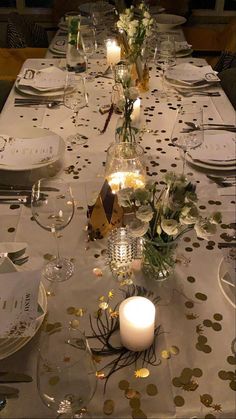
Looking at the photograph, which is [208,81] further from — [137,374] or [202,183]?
[137,374]

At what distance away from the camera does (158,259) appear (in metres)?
1.00

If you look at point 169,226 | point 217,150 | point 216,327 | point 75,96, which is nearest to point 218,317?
point 216,327

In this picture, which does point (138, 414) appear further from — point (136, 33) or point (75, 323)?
point (136, 33)

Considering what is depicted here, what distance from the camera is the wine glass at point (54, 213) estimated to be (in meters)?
1.05

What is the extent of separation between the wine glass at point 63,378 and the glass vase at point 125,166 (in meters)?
0.56

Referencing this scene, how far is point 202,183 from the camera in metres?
1.37

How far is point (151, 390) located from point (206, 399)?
10 cm

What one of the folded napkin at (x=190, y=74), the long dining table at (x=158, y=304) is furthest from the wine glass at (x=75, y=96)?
the folded napkin at (x=190, y=74)

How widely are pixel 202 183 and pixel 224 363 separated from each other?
2.07 feet


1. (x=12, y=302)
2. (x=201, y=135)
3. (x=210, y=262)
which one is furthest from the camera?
(x=201, y=135)

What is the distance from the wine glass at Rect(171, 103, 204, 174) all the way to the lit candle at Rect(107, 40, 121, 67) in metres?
0.80

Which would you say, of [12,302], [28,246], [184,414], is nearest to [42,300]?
[12,302]

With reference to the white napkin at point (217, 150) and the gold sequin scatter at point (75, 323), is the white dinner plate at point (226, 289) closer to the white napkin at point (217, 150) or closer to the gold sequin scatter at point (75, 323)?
the gold sequin scatter at point (75, 323)

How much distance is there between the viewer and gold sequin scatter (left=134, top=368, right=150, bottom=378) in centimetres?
84
